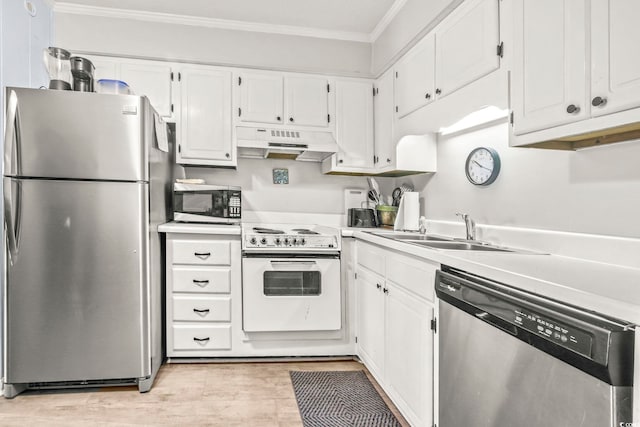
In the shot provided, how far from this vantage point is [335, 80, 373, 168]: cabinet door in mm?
3410

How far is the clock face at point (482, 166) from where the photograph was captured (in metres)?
2.17

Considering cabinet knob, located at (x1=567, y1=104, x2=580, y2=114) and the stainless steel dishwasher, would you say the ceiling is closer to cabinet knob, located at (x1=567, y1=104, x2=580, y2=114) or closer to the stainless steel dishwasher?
cabinet knob, located at (x1=567, y1=104, x2=580, y2=114)

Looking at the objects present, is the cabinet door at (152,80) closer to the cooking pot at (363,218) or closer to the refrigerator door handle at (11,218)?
the refrigerator door handle at (11,218)

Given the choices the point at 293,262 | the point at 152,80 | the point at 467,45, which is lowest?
the point at 293,262

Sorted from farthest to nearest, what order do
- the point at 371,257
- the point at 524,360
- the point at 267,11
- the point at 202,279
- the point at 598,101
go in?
1. the point at 267,11
2. the point at 202,279
3. the point at 371,257
4. the point at 598,101
5. the point at 524,360

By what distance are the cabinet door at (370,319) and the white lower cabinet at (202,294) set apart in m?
0.87

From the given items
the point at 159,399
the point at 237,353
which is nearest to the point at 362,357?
the point at 237,353

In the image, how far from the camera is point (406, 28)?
2717mm

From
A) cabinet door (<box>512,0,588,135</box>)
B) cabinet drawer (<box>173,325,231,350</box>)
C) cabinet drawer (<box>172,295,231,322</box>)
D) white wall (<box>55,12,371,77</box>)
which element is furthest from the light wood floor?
white wall (<box>55,12,371,77</box>)

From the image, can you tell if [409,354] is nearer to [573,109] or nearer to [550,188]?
[550,188]

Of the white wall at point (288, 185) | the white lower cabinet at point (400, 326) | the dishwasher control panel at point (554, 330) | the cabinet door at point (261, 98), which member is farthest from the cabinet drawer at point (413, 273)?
the cabinet door at point (261, 98)

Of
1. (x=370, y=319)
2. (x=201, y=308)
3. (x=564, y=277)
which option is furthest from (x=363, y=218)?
(x=564, y=277)

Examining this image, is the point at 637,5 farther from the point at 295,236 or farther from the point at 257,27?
the point at 257,27

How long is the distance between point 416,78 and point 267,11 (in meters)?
1.34
